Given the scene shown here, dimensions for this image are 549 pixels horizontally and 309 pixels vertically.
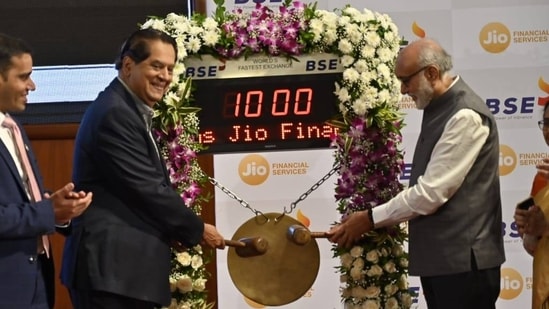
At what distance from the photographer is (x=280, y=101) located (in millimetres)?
4605

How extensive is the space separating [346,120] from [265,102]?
16.2 inches

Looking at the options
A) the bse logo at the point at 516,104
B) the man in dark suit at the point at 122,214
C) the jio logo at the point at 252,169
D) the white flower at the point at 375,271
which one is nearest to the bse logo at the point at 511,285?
the bse logo at the point at 516,104

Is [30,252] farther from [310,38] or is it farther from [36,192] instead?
[310,38]

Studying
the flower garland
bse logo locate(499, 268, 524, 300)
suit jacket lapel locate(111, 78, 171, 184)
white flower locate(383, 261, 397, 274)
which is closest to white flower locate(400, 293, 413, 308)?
the flower garland

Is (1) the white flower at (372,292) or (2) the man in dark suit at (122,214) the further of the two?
(1) the white flower at (372,292)

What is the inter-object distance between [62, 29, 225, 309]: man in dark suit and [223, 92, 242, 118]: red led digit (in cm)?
97

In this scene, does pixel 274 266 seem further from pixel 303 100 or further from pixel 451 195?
pixel 451 195

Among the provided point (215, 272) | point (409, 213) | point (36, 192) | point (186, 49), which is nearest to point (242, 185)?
point (215, 272)

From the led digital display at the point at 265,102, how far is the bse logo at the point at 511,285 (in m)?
2.04

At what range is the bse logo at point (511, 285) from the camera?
6000mm

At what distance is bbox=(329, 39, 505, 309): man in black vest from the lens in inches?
147

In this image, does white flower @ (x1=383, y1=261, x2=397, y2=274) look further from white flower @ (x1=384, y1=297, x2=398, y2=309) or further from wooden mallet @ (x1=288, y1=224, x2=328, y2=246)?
wooden mallet @ (x1=288, y1=224, x2=328, y2=246)

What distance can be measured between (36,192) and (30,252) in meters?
0.23

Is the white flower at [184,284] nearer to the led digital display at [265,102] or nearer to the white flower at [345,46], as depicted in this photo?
the led digital display at [265,102]
